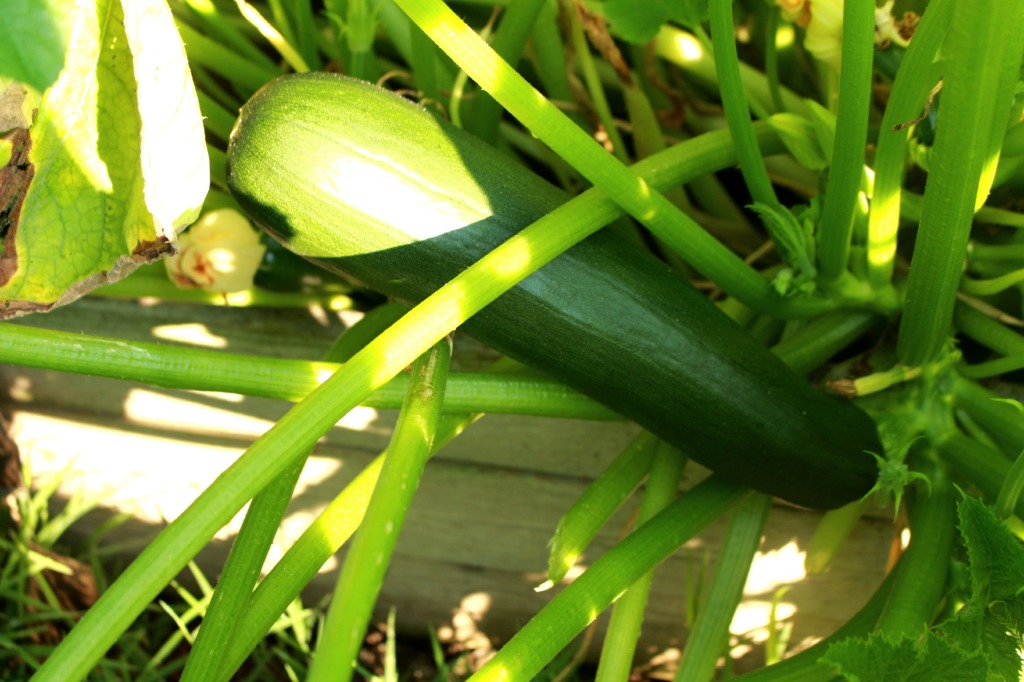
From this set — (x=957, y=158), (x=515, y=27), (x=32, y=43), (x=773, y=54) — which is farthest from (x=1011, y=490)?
(x=32, y=43)

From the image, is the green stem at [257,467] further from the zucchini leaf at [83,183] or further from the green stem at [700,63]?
the green stem at [700,63]

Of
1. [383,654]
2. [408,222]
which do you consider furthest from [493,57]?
[383,654]

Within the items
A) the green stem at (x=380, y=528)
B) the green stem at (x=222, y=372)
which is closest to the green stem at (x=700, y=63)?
the green stem at (x=222, y=372)

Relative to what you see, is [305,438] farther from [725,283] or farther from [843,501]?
[843,501]

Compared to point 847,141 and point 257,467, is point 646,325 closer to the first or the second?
point 847,141

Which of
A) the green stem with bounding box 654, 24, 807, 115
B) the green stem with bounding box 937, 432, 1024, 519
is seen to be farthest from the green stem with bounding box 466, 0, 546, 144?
the green stem with bounding box 937, 432, 1024, 519

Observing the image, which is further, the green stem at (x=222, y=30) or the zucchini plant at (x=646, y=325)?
the green stem at (x=222, y=30)
